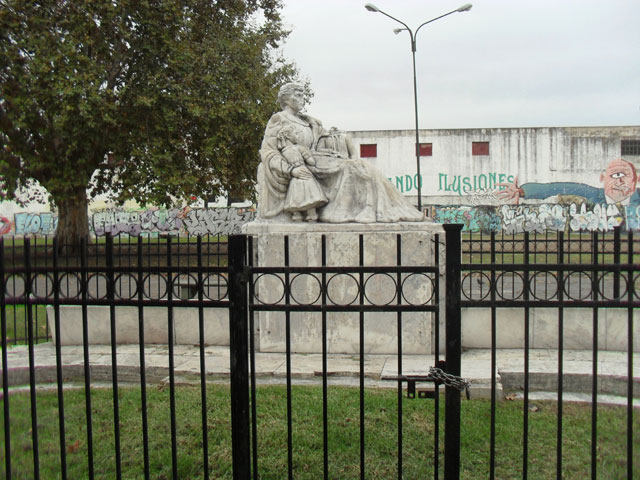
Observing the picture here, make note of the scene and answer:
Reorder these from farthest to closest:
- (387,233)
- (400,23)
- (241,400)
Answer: (400,23)
(387,233)
(241,400)

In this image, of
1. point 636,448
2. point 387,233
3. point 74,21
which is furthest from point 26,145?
point 636,448

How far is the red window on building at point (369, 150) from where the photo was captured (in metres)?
32.3

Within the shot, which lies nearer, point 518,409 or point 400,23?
point 518,409

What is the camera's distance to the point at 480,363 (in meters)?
6.04

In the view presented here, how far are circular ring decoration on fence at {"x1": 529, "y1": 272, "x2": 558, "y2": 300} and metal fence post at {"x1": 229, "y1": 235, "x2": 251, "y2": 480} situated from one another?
1.48 meters

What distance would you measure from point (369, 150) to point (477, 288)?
22626 mm

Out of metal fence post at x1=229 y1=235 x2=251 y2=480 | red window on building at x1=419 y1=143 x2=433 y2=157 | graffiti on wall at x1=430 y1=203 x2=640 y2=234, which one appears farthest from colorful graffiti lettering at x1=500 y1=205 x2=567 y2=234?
metal fence post at x1=229 y1=235 x2=251 y2=480

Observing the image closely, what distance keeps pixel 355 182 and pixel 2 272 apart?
15.4 ft

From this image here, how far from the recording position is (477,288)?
10.6 m

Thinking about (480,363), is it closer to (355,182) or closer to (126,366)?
(355,182)

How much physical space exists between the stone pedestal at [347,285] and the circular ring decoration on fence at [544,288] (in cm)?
134

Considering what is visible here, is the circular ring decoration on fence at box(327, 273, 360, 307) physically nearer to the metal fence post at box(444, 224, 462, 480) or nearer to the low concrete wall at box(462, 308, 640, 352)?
the low concrete wall at box(462, 308, 640, 352)

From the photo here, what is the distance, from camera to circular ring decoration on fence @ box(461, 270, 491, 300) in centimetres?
320

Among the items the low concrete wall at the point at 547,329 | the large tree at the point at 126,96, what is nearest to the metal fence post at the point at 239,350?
the low concrete wall at the point at 547,329
